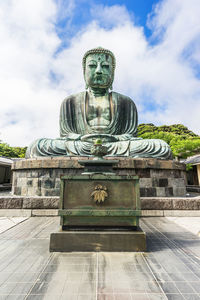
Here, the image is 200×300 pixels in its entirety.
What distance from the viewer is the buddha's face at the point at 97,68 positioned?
666cm

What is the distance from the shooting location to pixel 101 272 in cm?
163

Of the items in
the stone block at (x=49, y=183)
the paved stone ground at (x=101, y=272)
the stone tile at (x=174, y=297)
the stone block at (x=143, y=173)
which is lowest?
the stone tile at (x=174, y=297)

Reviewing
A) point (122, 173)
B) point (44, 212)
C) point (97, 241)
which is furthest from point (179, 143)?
point (97, 241)

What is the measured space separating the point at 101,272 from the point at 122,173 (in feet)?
10.5

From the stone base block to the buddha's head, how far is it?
5.80m

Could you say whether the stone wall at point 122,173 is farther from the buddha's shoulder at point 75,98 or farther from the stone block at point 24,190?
the buddha's shoulder at point 75,98

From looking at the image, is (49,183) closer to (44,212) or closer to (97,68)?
(44,212)

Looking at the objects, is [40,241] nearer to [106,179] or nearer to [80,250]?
[80,250]

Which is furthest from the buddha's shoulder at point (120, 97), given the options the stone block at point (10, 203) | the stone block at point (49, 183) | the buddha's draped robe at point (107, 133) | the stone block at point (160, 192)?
the stone block at point (10, 203)

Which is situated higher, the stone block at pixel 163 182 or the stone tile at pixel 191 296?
the stone block at pixel 163 182

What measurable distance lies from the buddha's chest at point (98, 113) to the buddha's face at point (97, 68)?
29.0 inches

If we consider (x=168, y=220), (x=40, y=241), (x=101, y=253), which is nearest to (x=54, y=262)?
(x=101, y=253)

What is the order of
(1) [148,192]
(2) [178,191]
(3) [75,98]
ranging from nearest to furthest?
(1) [148,192]
(2) [178,191]
(3) [75,98]

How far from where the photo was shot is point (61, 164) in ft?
15.3
